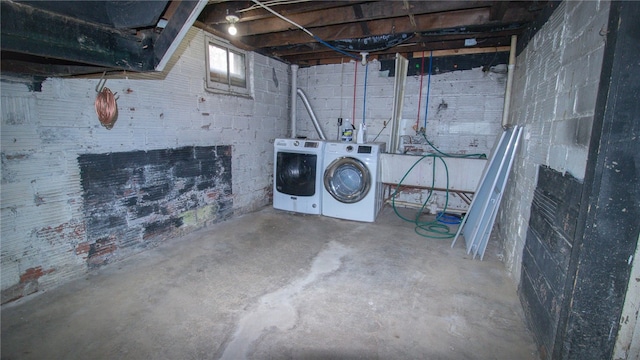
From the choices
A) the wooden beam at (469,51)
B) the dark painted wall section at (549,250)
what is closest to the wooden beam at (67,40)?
the dark painted wall section at (549,250)

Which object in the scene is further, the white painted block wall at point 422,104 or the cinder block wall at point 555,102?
the white painted block wall at point 422,104

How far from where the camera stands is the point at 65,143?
207 centimetres

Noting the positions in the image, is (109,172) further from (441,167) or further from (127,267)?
(441,167)

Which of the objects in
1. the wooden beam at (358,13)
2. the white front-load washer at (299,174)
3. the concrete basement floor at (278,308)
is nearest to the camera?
the concrete basement floor at (278,308)

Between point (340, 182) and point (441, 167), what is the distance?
4.20 feet

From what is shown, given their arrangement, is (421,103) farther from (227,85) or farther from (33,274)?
(33,274)

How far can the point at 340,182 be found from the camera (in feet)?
12.3

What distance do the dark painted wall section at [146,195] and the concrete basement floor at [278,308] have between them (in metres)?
0.18

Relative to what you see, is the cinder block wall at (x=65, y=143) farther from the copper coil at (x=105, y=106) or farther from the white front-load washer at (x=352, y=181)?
the white front-load washer at (x=352, y=181)

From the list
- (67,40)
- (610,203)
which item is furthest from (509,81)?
(67,40)

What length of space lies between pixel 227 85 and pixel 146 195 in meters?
1.57

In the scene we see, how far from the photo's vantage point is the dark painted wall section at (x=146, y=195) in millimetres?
2281

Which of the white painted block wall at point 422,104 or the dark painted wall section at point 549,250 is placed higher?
the white painted block wall at point 422,104

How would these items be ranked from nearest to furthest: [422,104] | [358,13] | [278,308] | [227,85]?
1. [278,308]
2. [358,13]
3. [227,85]
4. [422,104]
